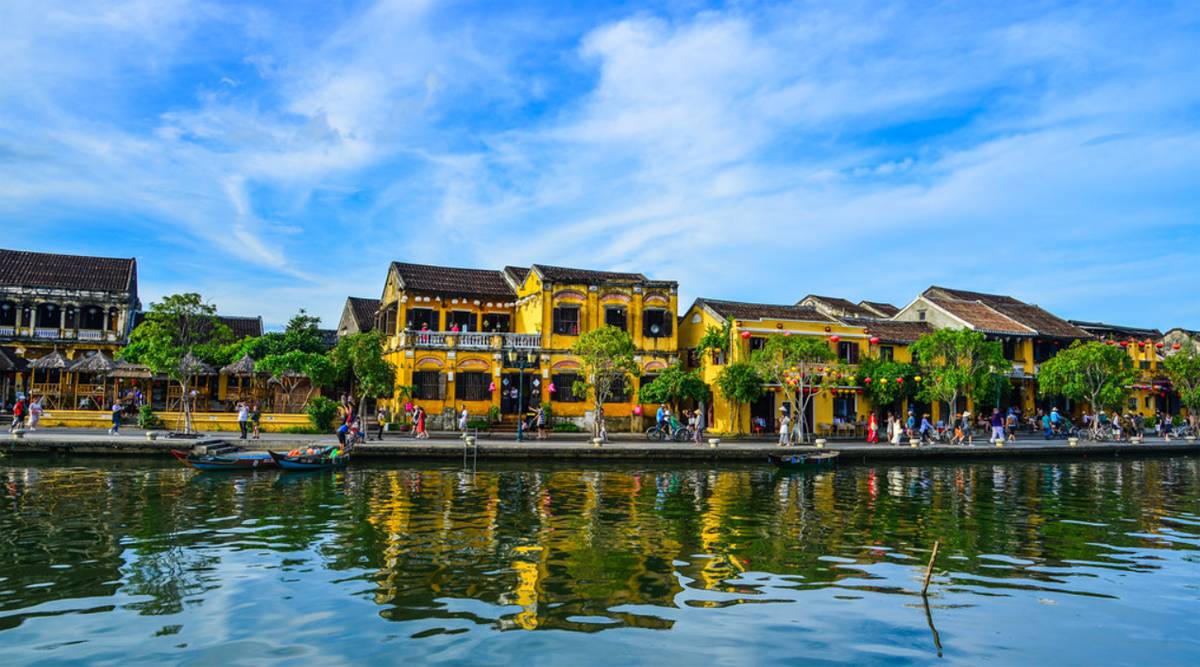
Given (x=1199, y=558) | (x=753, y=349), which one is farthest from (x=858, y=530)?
(x=753, y=349)

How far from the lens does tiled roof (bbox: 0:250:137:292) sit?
155 feet

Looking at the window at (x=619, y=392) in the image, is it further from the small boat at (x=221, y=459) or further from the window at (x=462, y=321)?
the small boat at (x=221, y=459)

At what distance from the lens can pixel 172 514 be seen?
55.2 feet

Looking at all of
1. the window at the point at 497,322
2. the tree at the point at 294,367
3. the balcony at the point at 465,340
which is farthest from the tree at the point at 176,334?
the window at the point at 497,322

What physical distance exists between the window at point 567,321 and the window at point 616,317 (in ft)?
5.07

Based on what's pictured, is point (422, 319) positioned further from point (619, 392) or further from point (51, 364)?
point (51, 364)

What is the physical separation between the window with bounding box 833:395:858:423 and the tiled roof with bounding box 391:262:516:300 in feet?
58.0

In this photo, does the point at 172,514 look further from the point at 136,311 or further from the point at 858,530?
the point at 136,311

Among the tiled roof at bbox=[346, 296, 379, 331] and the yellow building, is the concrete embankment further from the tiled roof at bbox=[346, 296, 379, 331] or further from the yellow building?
the tiled roof at bbox=[346, 296, 379, 331]

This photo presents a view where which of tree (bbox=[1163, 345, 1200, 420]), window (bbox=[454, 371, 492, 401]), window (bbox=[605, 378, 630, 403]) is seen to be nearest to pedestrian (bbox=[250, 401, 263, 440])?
window (bbox=[454, 371, 492, 401])

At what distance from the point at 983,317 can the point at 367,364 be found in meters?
35.8

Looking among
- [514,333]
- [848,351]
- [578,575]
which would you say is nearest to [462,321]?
[514,333]

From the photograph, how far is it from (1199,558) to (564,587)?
441 inches

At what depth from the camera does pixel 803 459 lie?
29.5 m
